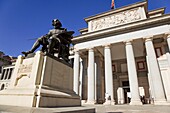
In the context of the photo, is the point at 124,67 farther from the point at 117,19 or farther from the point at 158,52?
the point at 117,19

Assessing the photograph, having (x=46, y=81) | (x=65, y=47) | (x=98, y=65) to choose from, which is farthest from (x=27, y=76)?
(x=98, y=65)

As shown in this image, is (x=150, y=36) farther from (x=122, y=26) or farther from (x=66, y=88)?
(x=66, y=88)

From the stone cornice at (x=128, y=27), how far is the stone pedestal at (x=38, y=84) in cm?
1302

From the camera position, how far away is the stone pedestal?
3.69 meters

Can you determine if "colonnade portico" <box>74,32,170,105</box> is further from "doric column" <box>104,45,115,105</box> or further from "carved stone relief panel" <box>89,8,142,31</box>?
"carved stone relief panel" <box>89,8,142,31</box>

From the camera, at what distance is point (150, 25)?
15023mm

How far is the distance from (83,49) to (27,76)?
14218 millimetres

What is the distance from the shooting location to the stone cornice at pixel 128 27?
14634 millimetres

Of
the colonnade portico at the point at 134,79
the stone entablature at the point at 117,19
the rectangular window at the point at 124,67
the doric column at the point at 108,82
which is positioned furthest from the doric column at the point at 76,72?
the rectangular window at the point at 124,67

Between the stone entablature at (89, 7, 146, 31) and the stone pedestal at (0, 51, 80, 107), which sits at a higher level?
the stone entablature at (89, 7, 146, 31)

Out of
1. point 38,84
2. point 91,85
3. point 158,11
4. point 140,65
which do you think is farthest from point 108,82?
point 158,11

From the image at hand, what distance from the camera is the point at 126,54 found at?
1594 cm

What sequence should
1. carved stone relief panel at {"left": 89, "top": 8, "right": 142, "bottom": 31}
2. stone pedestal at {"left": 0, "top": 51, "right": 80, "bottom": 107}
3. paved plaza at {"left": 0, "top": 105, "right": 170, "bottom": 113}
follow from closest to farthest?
paved plaza at {"left": 0, "top": 105, "right": 170, "bottom": 113} < stone pedestal at {"left": 0, "top": 51, "right": 80, "bottom": 107} < carved stone relief panel at {"left": 89, "top": 8, "right": 142, "bottom": 31}

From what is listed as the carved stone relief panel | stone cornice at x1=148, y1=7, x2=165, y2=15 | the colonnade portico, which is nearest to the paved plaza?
the colonnade portico
